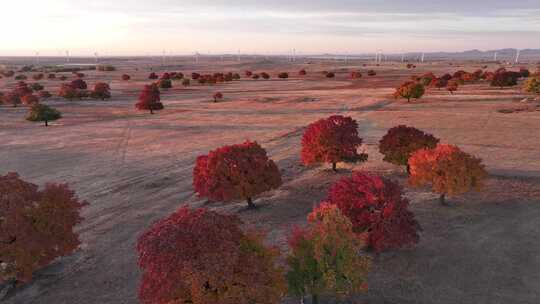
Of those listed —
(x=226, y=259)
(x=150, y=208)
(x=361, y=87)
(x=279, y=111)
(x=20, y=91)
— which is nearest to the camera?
(x=226, y=259)

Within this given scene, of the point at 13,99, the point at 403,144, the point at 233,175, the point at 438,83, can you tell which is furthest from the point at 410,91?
the point at 13,99

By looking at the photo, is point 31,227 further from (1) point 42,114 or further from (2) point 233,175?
(1) point 42,114

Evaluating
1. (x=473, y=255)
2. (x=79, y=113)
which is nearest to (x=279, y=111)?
(x=79, y=113)

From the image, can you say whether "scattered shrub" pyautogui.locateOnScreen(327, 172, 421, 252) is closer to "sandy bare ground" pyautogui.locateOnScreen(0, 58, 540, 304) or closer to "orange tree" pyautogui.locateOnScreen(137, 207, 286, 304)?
"sandy bare ground" pyautogui.locateOnScreen(0, 58, 540, 304)

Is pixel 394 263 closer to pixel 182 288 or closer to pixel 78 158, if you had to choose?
pixel 182 288

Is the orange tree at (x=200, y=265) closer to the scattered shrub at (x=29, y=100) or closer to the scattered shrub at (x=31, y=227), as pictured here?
the scattered shrub at (x=31, y=227)

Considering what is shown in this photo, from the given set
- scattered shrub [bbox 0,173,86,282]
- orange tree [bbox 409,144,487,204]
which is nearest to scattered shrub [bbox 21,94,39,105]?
scattered shrub [bbox 0,173,86,282]
